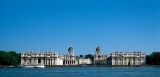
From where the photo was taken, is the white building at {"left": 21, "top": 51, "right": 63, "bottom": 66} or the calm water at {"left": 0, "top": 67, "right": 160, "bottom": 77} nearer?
the calm water at {"left": 0, "top": 67, "right": 160, "bottom": 77}

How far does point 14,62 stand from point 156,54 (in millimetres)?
60554

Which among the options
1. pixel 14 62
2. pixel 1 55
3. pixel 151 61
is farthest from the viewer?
pixel 151 61

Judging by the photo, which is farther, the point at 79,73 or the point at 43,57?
the point at 43,57

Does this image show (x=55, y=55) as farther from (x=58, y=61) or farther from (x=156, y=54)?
(x=156, y=54)

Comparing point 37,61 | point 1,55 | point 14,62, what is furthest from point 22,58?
point 1,55

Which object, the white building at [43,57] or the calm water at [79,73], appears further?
the white building at [43,57]

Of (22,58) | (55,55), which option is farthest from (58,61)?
(22,58)

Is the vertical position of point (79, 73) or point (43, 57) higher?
point (43, 57)

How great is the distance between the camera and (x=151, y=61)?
617 ft

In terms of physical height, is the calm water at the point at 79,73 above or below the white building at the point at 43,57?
below

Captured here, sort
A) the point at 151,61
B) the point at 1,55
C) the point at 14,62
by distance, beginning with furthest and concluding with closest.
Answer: the point at 151,61 → the point at 14,62 → the point at 1,55

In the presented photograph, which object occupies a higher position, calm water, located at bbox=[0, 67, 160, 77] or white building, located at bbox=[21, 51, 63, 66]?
white building, located at bbox=[21, 51, 63, 66]

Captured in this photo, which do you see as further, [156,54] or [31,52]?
[31,52]

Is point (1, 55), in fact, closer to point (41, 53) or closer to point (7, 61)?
point (7, 61)
